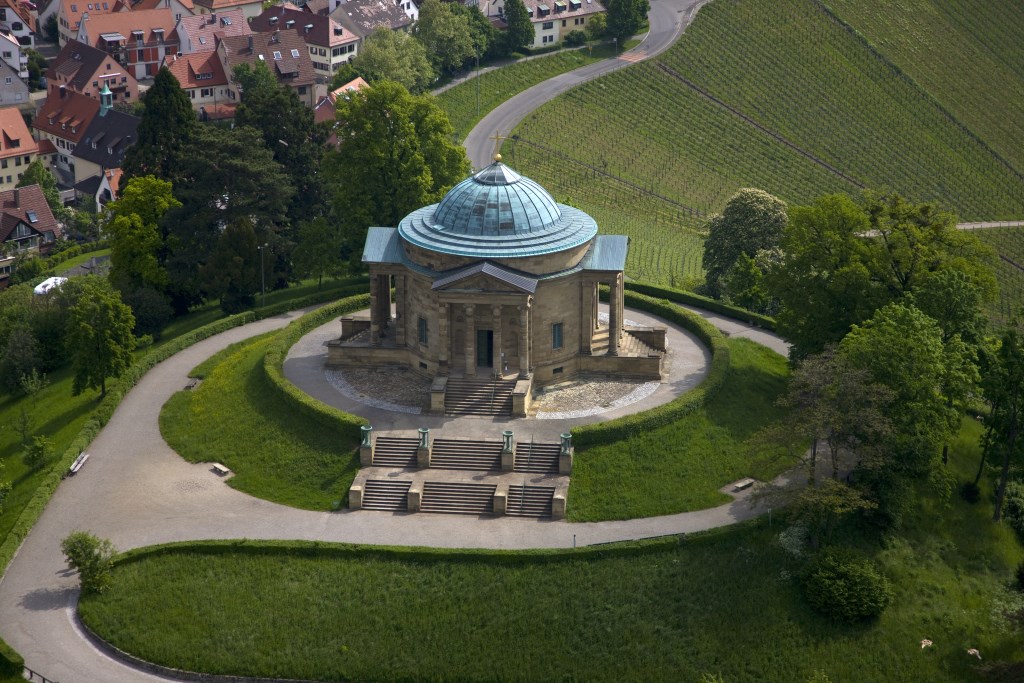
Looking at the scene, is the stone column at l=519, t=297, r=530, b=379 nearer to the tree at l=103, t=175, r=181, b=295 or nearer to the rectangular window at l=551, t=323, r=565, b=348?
the rectangular window at l=551, t=323, r=565, b=348

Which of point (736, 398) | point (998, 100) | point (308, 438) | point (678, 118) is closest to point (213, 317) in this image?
point (308, 438)

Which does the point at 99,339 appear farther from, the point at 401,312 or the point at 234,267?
the point at 401,312

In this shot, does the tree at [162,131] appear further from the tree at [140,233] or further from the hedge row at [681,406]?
the hedge row at [681,406]

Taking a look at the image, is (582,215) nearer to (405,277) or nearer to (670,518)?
(405,277)

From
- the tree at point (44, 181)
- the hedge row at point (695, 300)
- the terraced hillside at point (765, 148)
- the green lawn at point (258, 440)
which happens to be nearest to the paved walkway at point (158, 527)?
the green lawn at point (258, 440)

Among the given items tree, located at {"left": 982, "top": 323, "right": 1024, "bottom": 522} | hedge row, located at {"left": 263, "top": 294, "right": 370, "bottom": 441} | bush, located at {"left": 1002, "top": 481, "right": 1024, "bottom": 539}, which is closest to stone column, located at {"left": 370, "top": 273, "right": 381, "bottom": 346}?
hedge row, located at {"left": 263, "top": 294, "right": 370, "bottom": 441}

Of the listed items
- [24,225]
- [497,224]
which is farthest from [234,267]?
[24,225]

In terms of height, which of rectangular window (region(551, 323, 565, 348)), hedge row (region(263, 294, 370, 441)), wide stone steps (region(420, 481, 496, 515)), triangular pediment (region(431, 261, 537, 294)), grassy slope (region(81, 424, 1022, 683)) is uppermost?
triangular pediment (region(431, 261, 537, 294))

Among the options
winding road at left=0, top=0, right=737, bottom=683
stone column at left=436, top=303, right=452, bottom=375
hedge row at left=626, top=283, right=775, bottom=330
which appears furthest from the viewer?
hedge row at left=626, top=283, right=775, bottom=330
